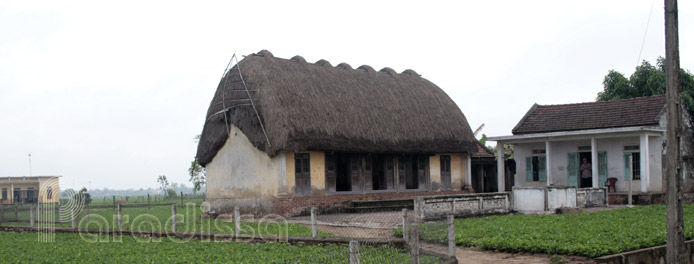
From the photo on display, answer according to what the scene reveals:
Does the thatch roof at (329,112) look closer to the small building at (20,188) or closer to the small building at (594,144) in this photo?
the small building at (594,144)

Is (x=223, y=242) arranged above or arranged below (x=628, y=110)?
below

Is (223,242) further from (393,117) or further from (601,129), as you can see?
(601,129)

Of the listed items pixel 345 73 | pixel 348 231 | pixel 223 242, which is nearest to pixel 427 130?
pixel 345 73

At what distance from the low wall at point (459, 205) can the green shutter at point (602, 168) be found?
23.7 ft

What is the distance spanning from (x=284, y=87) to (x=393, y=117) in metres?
5.00

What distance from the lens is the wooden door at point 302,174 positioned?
76.8 ft

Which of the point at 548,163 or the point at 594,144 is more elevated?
the point at 594,144

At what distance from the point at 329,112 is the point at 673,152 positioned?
50.9ft

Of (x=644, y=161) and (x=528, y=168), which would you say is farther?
(x=528, y=168)

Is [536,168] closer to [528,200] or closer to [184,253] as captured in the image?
[528,200]

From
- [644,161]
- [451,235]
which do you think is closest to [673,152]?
[451,235]

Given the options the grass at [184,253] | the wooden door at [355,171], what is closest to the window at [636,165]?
the wooden door at [355,171]

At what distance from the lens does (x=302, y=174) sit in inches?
929

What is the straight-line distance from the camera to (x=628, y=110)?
2658cm
